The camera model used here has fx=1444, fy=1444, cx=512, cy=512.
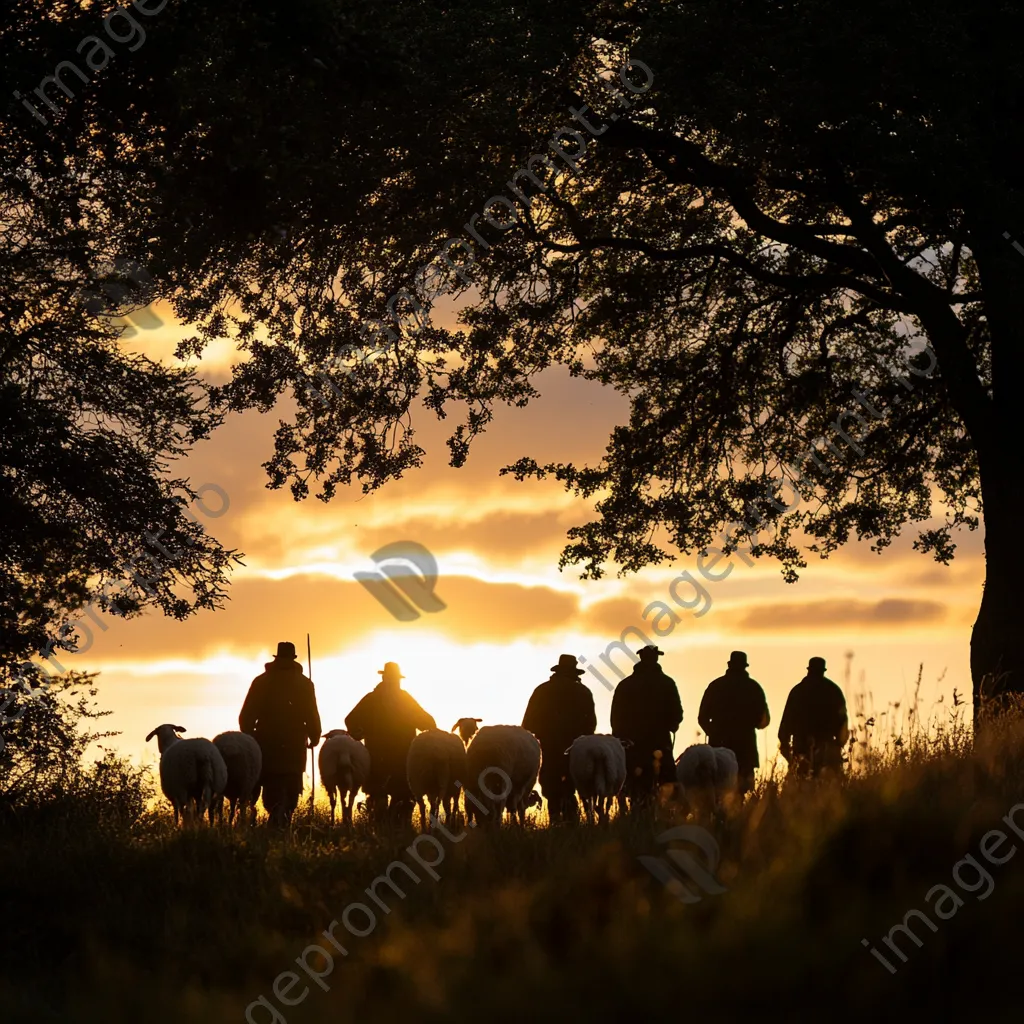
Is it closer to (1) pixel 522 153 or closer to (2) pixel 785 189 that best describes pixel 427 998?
(1) pixel 522 153

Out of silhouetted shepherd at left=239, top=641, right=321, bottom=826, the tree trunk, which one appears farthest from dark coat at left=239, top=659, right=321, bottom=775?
the tree trunk

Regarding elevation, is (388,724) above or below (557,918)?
above

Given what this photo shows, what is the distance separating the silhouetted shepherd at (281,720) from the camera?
59.2 ft

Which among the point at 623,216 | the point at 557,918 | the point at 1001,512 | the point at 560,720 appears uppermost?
the point at 623,216

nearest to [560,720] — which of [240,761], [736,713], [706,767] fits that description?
[706,767]

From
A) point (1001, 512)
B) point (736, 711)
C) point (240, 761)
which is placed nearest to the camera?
point (240, 761)

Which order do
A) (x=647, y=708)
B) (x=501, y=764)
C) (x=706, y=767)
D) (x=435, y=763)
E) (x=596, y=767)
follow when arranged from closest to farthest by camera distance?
(x=596, y=767), (x=706, y=767), (x=501, y=764), (x=435, y=763), (x=647, y=708)

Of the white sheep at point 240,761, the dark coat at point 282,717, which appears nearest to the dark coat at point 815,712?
the dark coat at point 282,717

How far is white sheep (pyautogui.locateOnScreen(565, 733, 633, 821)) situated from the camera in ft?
55.6

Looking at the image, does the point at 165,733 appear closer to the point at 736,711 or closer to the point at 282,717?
the point at 282,717

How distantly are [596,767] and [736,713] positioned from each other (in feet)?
8.01

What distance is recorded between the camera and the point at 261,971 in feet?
29.9

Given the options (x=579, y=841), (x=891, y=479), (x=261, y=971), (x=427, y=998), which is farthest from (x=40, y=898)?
(x=891, y=479)

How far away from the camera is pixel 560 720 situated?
18062 mm
